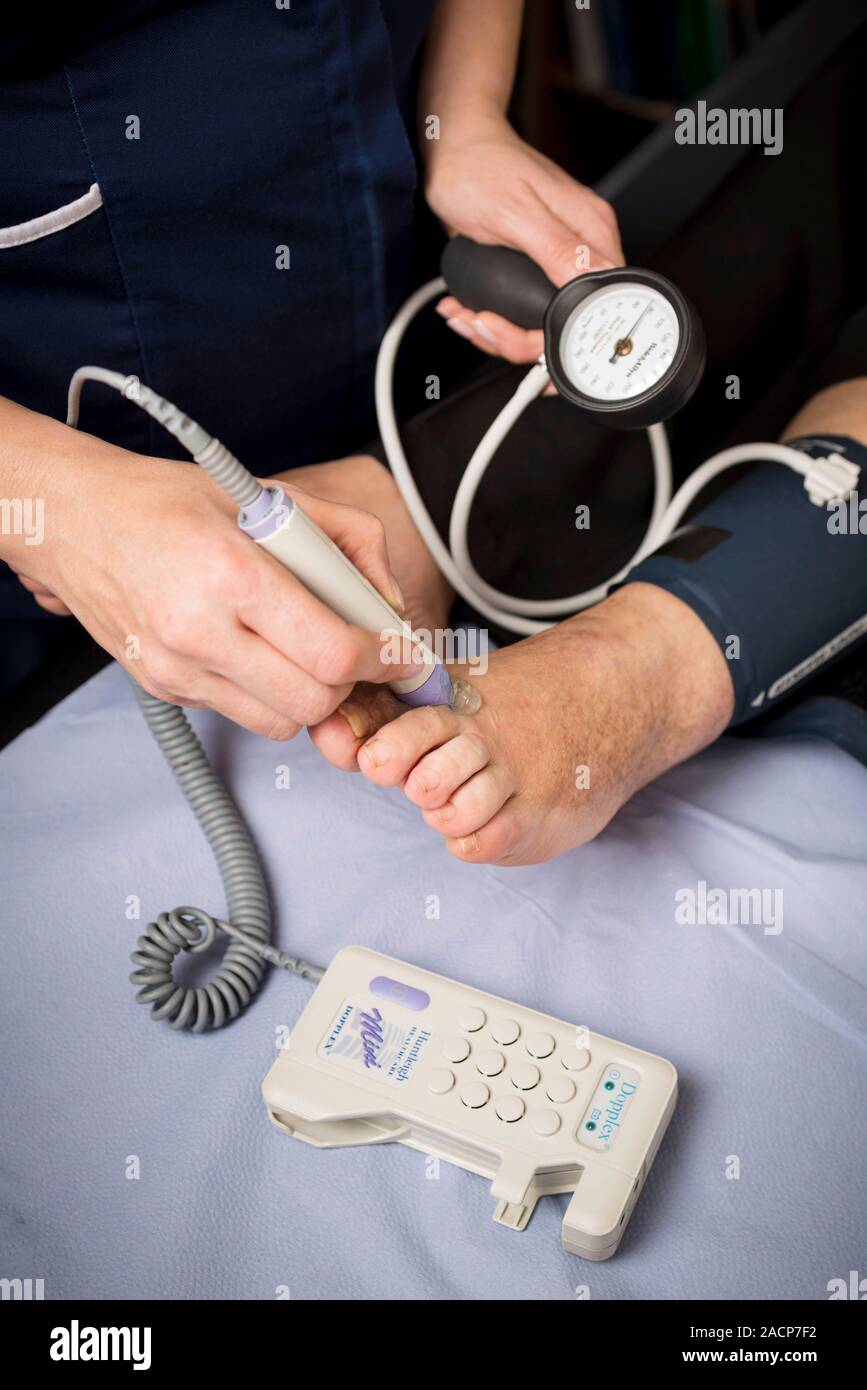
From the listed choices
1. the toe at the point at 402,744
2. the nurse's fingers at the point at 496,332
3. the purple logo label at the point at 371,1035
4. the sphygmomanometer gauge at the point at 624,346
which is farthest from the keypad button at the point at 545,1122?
the nurse's fingers at the point at 496,332

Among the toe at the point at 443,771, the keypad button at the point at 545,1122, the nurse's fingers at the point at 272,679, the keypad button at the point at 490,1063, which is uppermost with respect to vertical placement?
the nurse's fingers at the point at 272,679

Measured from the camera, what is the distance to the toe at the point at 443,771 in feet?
2.54

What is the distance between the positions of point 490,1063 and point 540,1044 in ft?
0.11

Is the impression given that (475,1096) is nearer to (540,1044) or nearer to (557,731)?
(540,1044)

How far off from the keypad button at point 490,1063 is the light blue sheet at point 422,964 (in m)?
0.07

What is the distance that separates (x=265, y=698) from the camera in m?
0.68

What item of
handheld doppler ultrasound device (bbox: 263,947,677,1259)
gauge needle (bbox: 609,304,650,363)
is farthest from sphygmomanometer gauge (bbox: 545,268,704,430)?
handheld doppler ultrasound device (bbox: 263,947,677,1259)

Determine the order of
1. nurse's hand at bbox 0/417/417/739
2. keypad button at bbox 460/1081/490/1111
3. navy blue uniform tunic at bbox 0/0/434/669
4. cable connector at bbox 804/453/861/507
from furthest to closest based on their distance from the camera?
cable connector at bbox 804/453/861/507 → navy blue uniform tunic at bbox 0/0/434/669 → keypad button at bbox 460/1081/490/1111 → nurse's hand at bbox 0/417/417/739

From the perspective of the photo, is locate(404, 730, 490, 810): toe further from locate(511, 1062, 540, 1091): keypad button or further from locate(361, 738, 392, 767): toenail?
locate(511, 1062, 540, 1091): keypad button

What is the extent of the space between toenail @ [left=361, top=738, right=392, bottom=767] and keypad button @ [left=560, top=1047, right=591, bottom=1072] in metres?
0.22

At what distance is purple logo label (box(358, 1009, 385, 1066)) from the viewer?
0.77 metres

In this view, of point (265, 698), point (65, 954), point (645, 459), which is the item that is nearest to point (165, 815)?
point (65, 954)

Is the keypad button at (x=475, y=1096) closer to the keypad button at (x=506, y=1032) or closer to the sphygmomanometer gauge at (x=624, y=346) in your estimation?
the keypad button at (x=506, y=1032)

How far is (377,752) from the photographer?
75 centimetres
